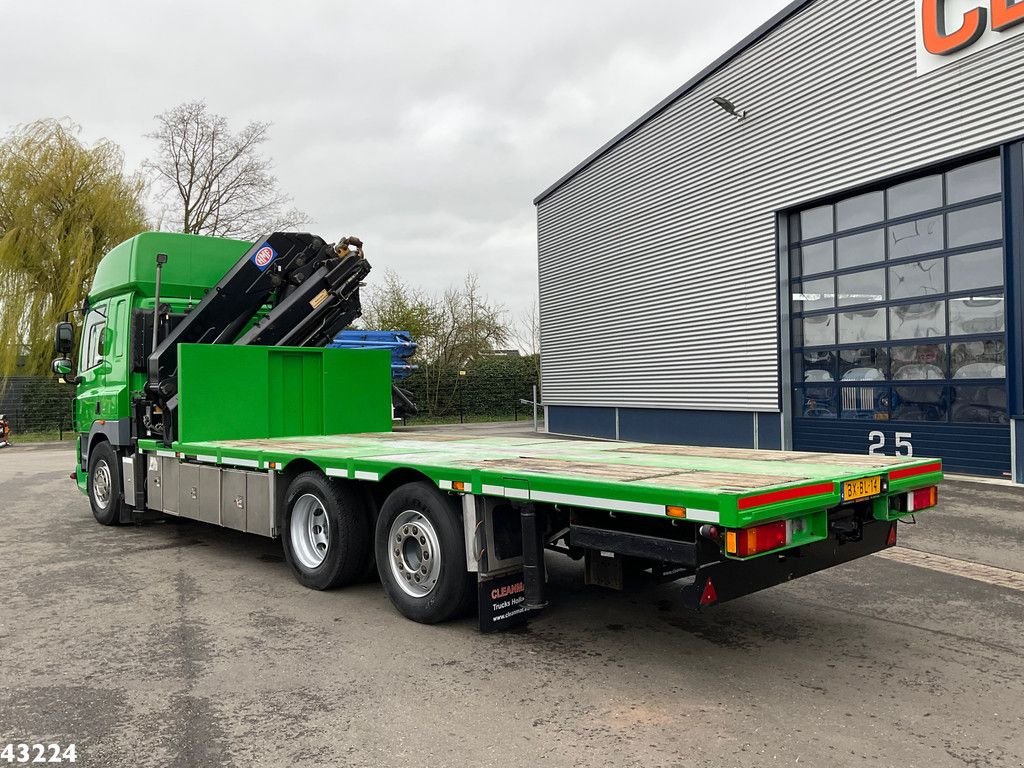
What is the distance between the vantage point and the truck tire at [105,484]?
916 centimetres

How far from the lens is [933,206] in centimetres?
1241

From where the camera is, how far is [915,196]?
1271cm

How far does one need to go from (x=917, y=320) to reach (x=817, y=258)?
2.51 m

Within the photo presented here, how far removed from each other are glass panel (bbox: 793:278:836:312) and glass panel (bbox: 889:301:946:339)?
4.46 ft

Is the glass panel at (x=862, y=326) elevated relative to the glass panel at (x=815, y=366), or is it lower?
elevated

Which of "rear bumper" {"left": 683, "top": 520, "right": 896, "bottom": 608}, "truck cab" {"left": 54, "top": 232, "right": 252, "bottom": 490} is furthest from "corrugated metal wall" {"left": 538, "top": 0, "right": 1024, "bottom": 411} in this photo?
"truck cab" {"left": 54, "top": 232, "right": 252, "bottom": 490}

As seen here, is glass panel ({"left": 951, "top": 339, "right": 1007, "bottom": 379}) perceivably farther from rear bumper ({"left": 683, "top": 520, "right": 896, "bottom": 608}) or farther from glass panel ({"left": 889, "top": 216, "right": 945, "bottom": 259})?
rear bumper ({"left": 683, "top": 520, "right": 896, "bottom": 608})

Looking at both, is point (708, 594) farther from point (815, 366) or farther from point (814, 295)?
point (814, 295)

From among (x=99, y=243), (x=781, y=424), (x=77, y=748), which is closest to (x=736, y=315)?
(x=781, y=424)

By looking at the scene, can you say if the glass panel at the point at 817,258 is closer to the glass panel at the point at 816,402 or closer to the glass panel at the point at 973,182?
the glass panel at the point at 816,402

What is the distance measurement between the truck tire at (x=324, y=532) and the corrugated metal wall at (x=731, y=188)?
10319 mm

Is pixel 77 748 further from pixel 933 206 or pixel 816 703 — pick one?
pixel 933 206

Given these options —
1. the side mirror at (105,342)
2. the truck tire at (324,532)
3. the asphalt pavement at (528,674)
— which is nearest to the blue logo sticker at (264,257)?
the side mirror at (105,342)

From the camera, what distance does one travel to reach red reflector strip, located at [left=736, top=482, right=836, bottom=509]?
3.67 meters
